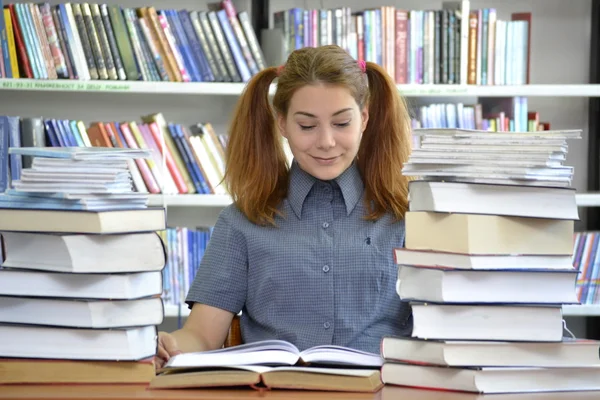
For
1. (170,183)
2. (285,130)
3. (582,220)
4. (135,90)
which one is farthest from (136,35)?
(582,220)

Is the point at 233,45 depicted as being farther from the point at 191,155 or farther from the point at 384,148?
the point at 384,148

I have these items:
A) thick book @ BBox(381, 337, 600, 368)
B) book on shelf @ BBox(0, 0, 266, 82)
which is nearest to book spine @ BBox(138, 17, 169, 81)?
book on shelf @ BBox(0, 0, 266, 82)

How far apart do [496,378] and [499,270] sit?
0.45 feet

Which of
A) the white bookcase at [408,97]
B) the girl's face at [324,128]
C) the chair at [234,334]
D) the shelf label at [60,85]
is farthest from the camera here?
the white bookcase at [408,97]

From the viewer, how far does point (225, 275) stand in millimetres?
1771

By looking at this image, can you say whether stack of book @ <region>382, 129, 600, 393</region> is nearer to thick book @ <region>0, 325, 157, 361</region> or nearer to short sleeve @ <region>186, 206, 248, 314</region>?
thick book @ <region>0, 325, 157, 361</region>

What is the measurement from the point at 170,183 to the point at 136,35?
47cm

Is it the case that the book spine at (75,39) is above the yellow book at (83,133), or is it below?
above

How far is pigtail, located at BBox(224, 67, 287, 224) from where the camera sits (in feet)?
5.96

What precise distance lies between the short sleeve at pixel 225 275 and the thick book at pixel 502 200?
2.23ft

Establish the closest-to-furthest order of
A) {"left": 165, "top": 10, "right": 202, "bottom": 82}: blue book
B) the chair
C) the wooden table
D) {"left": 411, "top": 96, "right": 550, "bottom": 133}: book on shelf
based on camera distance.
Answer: the wooden table → the chair → {"left": 165, "top": 10, "right": 202, "bottom": 82}: blue book → {"left": 411, "top": 96, "right": 550, "bottom": 133}: book on shelf

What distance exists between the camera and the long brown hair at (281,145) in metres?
1.76

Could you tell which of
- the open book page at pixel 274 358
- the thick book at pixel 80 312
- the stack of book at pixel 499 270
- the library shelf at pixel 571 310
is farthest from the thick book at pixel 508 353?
the library shelf at pixel 571 310

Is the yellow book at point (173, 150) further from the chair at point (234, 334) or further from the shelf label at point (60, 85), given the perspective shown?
the chair at point (234, 334)
